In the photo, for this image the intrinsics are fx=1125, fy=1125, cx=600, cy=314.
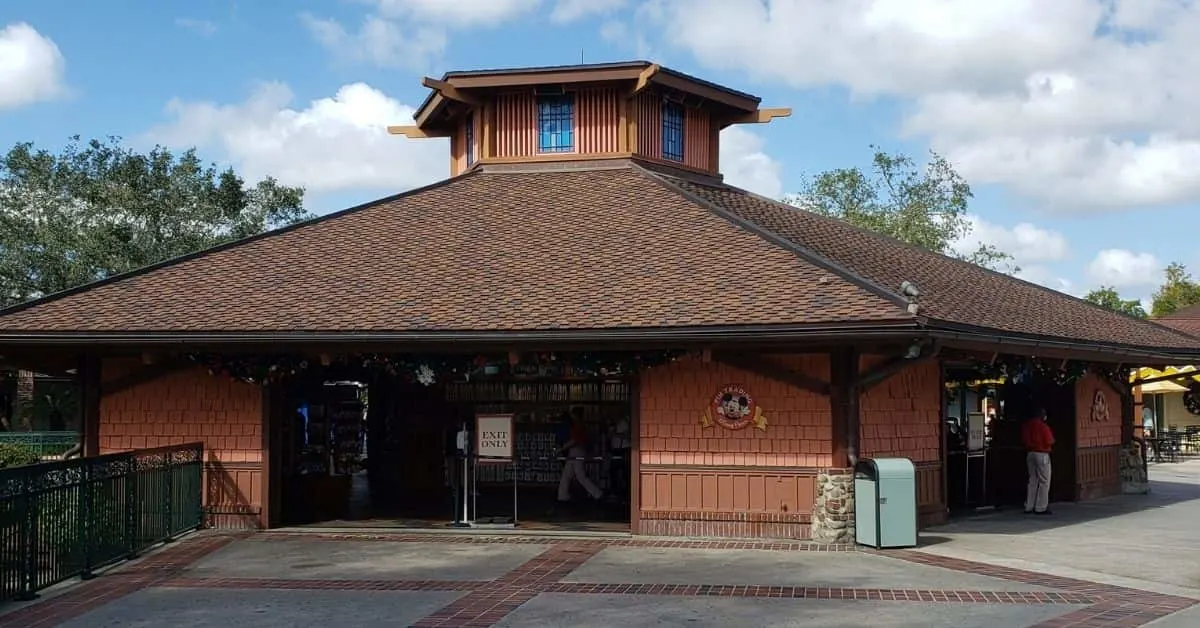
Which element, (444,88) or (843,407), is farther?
(444,88)

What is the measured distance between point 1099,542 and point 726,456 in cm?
458

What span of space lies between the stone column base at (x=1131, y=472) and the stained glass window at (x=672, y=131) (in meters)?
9.45

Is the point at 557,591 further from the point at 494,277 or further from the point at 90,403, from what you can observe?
the point at 90,403

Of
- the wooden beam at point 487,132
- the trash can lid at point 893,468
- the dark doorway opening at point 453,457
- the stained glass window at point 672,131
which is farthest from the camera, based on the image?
the stained glass window at point 672,131

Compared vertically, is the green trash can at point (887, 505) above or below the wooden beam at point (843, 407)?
below

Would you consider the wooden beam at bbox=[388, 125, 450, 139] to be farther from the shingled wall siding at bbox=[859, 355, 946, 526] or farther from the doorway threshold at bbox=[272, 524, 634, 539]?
the shingled wall siding at bbox=[859, 355, 946, 526]

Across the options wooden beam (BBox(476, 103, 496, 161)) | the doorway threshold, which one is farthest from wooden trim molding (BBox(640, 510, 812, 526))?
wooden beam (BBox(476, 103, 496, 161))

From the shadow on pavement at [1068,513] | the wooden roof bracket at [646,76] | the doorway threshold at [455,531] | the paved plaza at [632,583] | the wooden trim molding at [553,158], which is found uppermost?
the wooden roof bracket at [646,76]

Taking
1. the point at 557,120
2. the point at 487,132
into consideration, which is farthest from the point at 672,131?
the point at 487,132

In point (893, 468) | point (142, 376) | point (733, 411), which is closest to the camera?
point (893, 468)

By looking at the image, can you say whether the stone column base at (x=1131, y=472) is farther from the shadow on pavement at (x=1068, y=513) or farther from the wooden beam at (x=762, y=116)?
the wooden beam at (x=762, y=116)

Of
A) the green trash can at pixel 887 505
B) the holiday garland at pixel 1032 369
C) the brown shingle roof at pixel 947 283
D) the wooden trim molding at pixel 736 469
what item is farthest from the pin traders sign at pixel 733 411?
the holiday garland at pixel 1032 369

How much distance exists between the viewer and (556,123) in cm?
1920

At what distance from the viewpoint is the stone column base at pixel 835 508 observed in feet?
41.8
